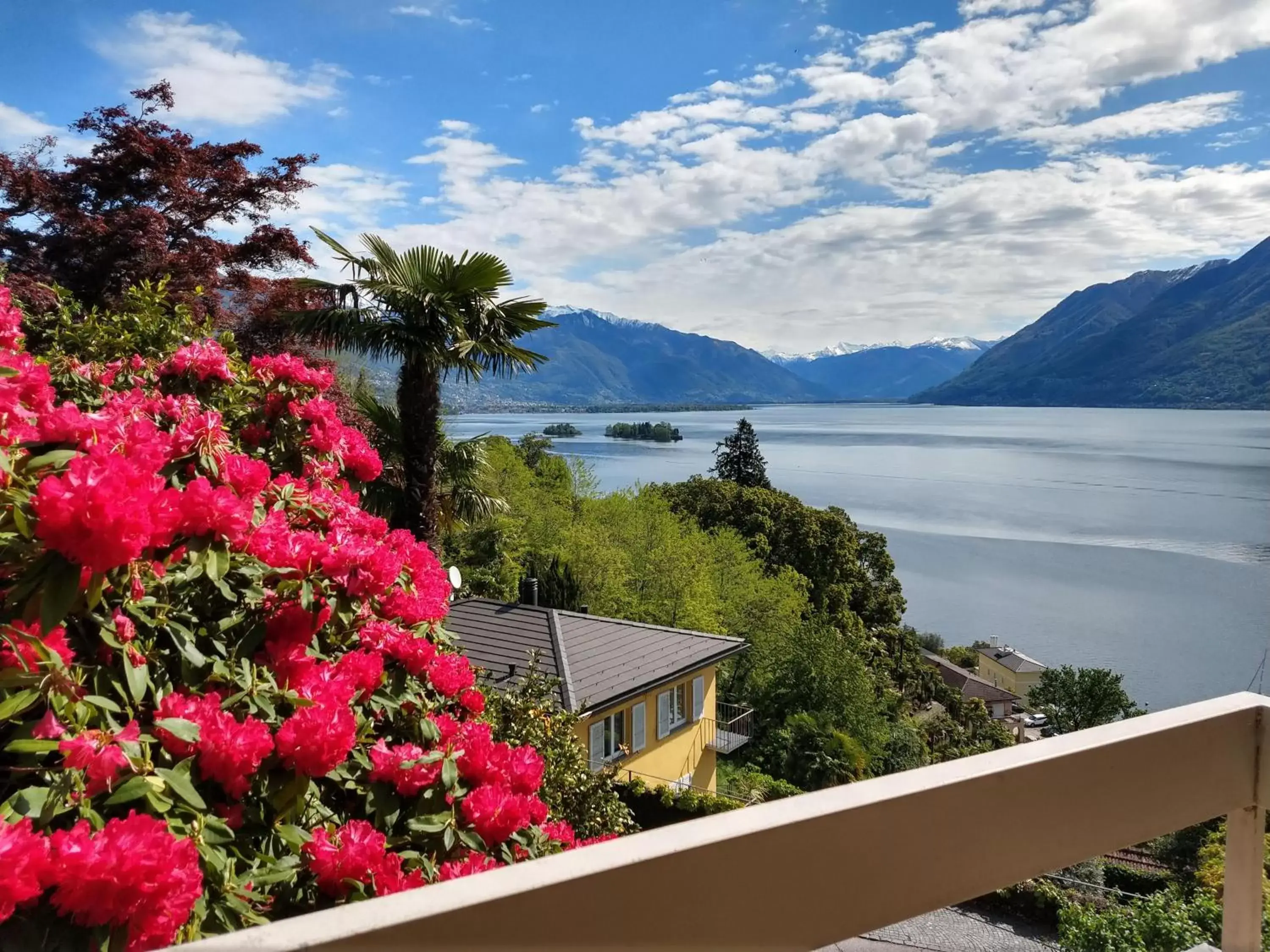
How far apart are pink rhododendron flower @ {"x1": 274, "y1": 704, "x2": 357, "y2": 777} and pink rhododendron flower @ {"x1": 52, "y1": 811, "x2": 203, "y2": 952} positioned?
1.22ft

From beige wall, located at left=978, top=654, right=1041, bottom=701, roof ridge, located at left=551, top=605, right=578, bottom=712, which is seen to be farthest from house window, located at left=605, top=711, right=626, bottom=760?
beige wall, located at left=978, top=654, right=1041, bottom=701

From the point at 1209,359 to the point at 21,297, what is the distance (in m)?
152

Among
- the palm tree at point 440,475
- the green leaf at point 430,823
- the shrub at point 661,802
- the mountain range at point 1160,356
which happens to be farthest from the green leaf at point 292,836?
the mountain range at point 1160,356

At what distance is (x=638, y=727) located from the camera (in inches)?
498

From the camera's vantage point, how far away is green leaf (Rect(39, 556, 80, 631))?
0.89m

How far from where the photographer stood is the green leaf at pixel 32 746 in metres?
0.91

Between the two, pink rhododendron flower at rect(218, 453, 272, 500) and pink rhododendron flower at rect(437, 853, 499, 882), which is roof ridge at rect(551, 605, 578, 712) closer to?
pink rhododendron flower at rect(437, 853, 499, 882)

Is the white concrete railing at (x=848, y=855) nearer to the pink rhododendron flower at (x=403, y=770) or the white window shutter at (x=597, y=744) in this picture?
the pink rhododendron flower at (x=403, y=770)

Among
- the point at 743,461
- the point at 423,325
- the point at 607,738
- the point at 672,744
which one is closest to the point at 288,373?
the point at 423,325

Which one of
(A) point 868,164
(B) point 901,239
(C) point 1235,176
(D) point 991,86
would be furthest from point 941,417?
(D) point 991,86

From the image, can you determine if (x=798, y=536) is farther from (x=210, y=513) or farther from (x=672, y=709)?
(x=210, y=513)

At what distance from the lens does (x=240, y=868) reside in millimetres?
1230

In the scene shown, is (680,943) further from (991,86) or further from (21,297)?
(991,86)

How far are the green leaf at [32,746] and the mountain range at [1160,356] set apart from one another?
123372mm
